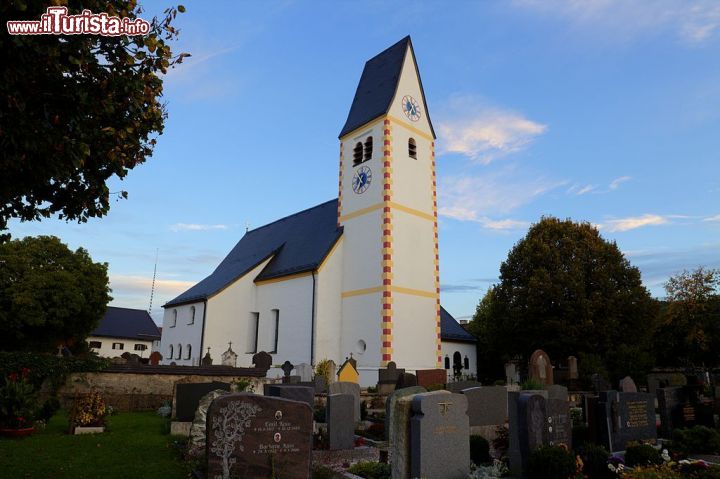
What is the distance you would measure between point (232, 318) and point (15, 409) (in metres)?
17.8

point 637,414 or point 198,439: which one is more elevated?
point 637,414

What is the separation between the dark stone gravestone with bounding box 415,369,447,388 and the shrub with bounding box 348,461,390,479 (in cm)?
1090

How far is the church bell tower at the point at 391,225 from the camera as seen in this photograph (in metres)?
23.0

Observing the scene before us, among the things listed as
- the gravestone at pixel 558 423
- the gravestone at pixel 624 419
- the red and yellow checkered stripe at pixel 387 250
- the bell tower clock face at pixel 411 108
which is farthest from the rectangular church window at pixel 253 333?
the gravestone at pixel 558 423

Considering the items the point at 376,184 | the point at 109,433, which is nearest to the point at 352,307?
the point at 376,184

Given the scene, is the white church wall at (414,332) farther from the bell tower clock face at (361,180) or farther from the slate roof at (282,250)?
the bell tower clock face at (361,180)

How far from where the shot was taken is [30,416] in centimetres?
1107

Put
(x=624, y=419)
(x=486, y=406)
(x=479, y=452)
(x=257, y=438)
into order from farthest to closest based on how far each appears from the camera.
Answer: (x=486, y=406) < (x=624, y=419) < (x=479, y=452) < (x=257, y=438)

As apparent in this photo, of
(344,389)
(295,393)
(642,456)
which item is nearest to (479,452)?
(642,456)

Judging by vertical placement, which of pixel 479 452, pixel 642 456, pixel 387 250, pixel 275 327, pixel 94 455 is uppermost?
pixel 387 250

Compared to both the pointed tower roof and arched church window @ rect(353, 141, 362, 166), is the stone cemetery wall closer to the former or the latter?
arched church window @ rect(353, 141, 362, 166)

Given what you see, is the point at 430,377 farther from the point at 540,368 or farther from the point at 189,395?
the point at 189,395

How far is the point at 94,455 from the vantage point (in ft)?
30.1

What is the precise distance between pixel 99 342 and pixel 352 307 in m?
44.2
